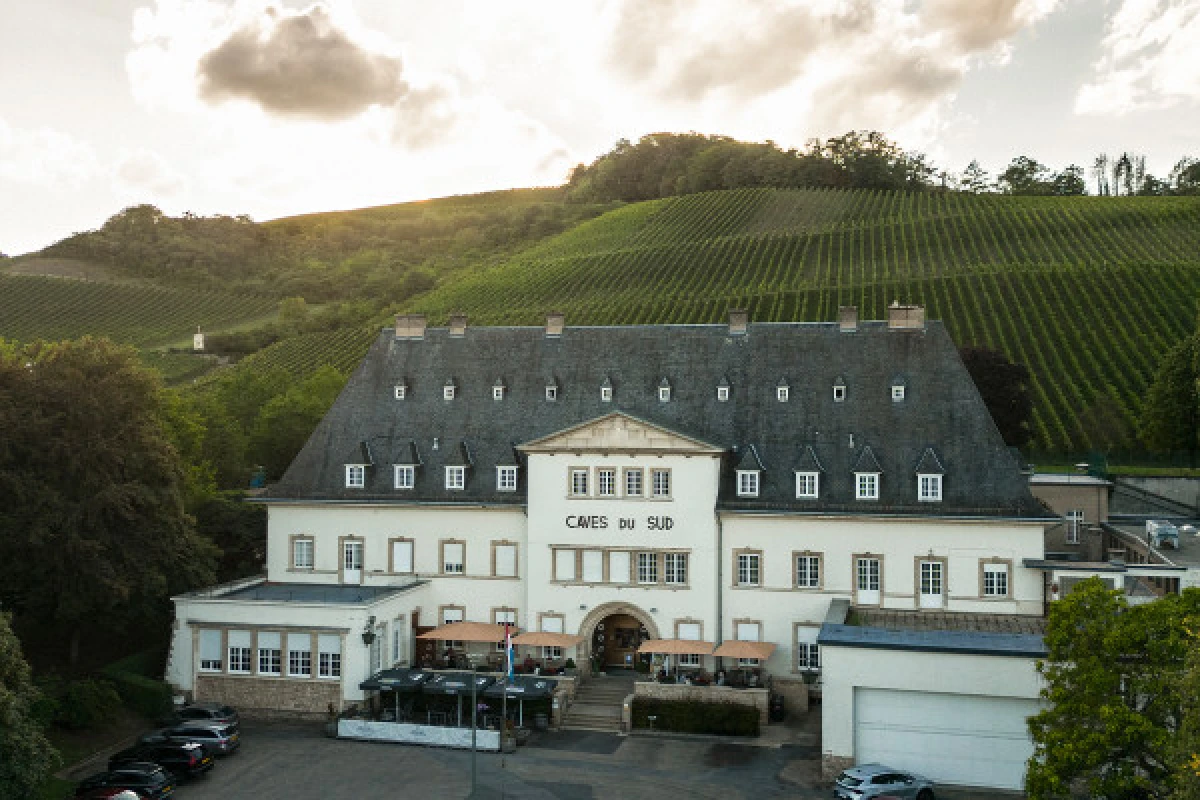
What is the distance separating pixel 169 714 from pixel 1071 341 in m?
75.2

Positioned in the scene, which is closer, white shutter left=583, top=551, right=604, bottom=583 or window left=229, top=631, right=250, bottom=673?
window left=229, top=631, right=250, bottom=673

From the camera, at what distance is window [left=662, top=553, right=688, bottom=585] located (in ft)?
140

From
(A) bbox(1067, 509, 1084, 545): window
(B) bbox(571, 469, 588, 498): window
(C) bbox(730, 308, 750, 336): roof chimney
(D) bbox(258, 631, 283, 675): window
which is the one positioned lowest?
(D) bbox(258, 631, 283, 675): window

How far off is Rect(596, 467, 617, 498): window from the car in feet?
49.4

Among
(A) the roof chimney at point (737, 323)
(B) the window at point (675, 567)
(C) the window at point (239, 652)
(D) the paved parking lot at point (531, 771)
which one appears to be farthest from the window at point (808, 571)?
(C) the window at point (239, 652)

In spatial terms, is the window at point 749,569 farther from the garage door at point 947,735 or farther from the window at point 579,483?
the garage door at point 947,735

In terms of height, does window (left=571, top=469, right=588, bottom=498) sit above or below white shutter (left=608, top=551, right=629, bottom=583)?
above

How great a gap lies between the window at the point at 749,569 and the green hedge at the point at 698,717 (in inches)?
217

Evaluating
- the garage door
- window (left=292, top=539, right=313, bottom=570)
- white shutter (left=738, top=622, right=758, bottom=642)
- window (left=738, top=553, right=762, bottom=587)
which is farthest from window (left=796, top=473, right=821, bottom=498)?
window (left=292, top=539, right=313, bottom=570)

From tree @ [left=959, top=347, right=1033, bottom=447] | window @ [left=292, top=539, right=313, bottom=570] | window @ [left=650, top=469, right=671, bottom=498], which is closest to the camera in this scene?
window @ [left=650, top=469, right=671, bottom=498]

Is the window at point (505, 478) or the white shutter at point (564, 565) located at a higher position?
the window at point (505, 478)

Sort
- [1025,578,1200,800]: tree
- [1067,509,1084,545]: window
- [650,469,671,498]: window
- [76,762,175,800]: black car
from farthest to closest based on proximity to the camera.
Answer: [1067,509,1084,545]: window
[650,469,671,498]: window
[76,762,175,800]: black car
[1025,578,1200,800]: tree

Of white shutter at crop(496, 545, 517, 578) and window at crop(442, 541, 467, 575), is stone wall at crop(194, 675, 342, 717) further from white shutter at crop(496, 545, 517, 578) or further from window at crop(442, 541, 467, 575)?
white shutter at crop(496, 545, 517, 578)

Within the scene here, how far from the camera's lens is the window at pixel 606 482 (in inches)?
1694
